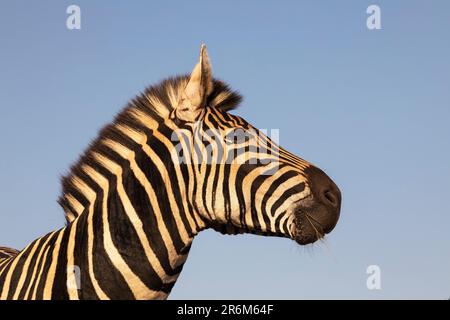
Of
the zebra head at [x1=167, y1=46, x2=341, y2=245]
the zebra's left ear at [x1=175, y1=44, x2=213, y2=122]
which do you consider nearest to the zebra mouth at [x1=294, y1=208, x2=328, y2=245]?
the zebra head at [x1=167, y1=46, x2=341, y2=245]

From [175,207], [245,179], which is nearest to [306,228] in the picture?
[245,179]

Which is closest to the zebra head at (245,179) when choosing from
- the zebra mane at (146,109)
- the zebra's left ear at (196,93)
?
the zebra's left ear at (196,93)

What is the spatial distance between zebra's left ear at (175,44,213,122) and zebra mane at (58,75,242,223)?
0.36m

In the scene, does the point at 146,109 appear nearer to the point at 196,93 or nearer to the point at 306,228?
the point at 196,93

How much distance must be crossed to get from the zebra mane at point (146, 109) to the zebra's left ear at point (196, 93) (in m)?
0.36

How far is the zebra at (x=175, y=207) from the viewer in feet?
26.1

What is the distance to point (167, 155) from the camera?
842 centimetres

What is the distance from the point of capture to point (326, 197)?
7.91 meters

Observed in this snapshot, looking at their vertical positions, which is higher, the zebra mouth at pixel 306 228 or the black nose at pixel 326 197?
the black nose at pixel 326 197

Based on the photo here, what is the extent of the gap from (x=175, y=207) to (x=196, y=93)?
1384 millimetres

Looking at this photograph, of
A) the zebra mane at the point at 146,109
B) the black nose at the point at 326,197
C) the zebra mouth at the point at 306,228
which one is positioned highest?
the zebra mane at the point at 146,109

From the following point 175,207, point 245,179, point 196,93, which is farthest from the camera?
point 196,93

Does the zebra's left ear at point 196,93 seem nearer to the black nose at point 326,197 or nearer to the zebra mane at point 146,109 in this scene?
the zebra mane at point 146,109

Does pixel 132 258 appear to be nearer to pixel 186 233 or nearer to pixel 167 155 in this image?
pixel 186 233
